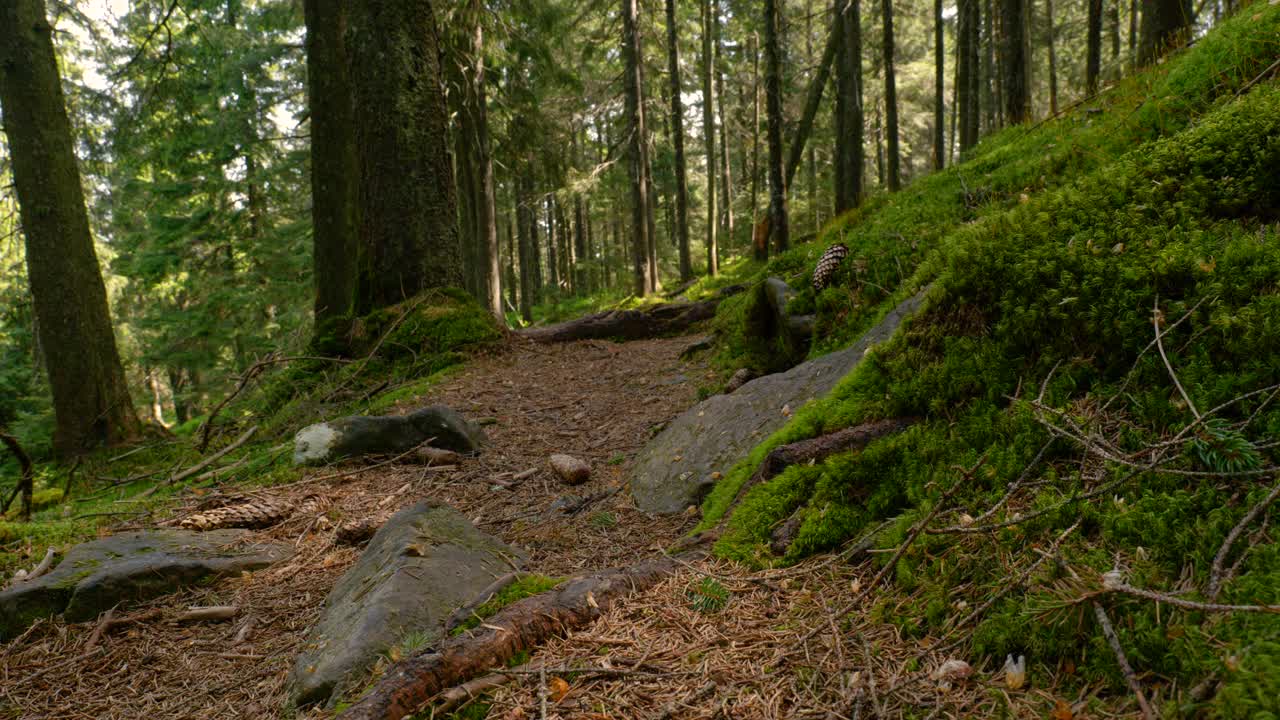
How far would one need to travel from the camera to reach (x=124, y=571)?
3.07 m

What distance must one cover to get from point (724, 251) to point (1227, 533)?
28.5m

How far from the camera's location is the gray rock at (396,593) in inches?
84.1

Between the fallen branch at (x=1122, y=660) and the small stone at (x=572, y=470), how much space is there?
3.43 m

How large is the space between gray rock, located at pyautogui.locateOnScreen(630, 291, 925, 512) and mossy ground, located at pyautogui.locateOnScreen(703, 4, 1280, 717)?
40 centimetres

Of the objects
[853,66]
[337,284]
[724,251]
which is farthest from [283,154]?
[724,251]

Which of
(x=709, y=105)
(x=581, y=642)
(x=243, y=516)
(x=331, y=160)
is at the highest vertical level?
(x=709, y=105)

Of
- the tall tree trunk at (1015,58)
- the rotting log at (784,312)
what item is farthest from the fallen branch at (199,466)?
the tall tree trunk at (1015,58)

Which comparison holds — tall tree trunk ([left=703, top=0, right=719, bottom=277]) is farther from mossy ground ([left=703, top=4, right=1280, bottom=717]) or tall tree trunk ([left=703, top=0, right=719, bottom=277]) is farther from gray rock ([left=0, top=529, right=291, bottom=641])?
gray rock ([left=0, top=529, right=291, bottom=641])

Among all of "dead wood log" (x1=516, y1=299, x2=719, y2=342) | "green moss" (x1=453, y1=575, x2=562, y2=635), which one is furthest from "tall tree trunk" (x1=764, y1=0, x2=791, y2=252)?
"green moss" (x1=453, y1=575, x2=562, y2=635)

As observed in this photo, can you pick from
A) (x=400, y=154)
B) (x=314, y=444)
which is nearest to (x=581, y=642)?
(x=314, y=444)

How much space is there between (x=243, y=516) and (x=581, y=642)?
2997mm

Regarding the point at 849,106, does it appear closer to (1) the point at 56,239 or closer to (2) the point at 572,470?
(2) the point at 572,470

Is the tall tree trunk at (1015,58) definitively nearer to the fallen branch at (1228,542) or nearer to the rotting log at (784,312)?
the rotting log at (784,312)

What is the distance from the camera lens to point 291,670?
2.37 meters
